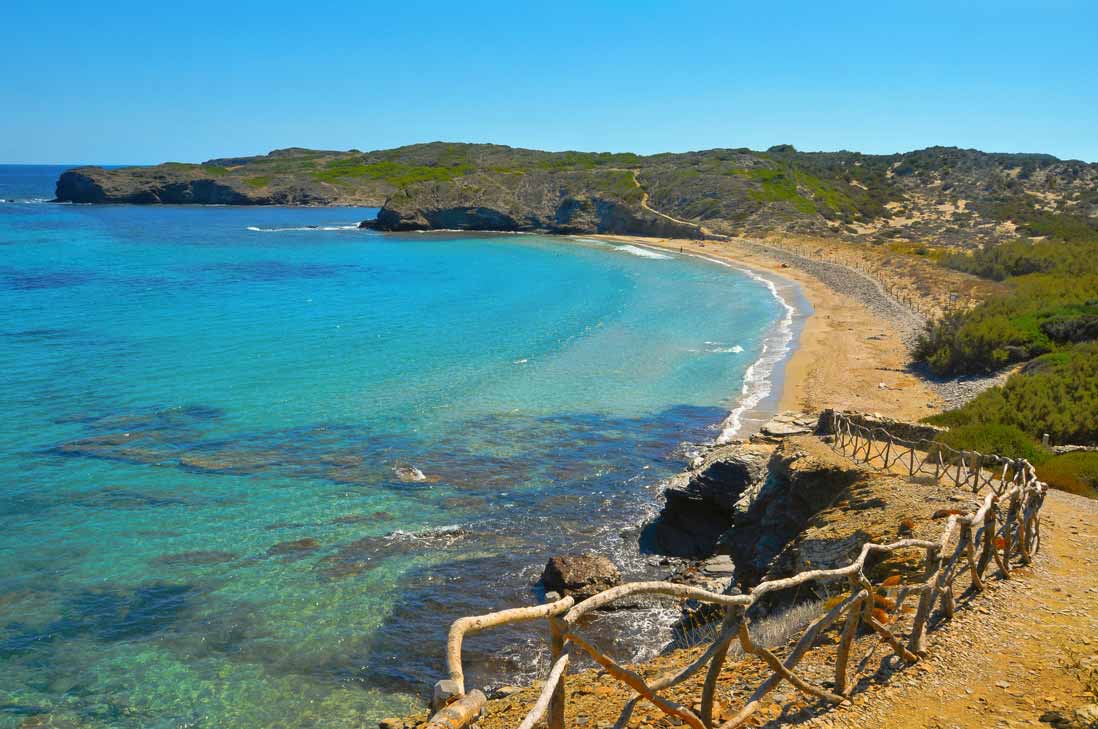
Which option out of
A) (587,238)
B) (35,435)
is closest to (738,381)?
(35,435)

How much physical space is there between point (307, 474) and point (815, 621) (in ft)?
54.8

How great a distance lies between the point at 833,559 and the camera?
1199cm

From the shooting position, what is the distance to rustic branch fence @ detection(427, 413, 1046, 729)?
18.4 ft

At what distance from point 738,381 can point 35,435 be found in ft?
86.4

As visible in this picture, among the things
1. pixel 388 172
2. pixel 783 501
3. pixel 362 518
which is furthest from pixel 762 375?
pixel 388 172

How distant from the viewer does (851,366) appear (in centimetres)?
3481

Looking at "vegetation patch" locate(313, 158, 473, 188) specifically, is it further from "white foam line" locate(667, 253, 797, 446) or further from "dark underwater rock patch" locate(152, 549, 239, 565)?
"dark underwater rock patch" locate(152, 549, 239, 565)

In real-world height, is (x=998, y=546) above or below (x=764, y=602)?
above

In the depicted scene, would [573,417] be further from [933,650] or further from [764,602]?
[933,650]

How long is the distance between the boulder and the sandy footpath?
14189 mm

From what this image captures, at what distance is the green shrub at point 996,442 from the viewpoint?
18000 mm

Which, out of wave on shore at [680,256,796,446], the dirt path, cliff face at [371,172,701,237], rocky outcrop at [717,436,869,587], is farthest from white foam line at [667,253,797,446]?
cliff face at [371,172,701,237]

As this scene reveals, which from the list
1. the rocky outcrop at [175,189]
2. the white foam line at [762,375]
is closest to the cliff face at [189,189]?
the rocky outcrop at [175,189]

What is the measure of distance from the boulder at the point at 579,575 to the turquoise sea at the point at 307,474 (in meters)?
0.71
